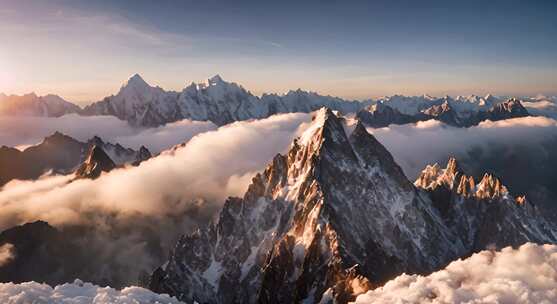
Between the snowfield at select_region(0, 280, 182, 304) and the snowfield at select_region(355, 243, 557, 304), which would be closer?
the snowfield at select_region(355, 243, 557, 304)

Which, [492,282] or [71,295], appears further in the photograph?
[71,295]

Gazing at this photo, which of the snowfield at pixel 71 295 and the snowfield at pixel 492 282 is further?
the snowfield at pixel 71 295

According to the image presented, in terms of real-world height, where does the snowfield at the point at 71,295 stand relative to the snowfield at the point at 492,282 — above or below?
below

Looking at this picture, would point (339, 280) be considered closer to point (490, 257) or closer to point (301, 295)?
point (301, 295)

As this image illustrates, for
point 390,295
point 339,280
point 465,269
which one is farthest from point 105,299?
point 339,280

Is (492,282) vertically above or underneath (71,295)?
above
